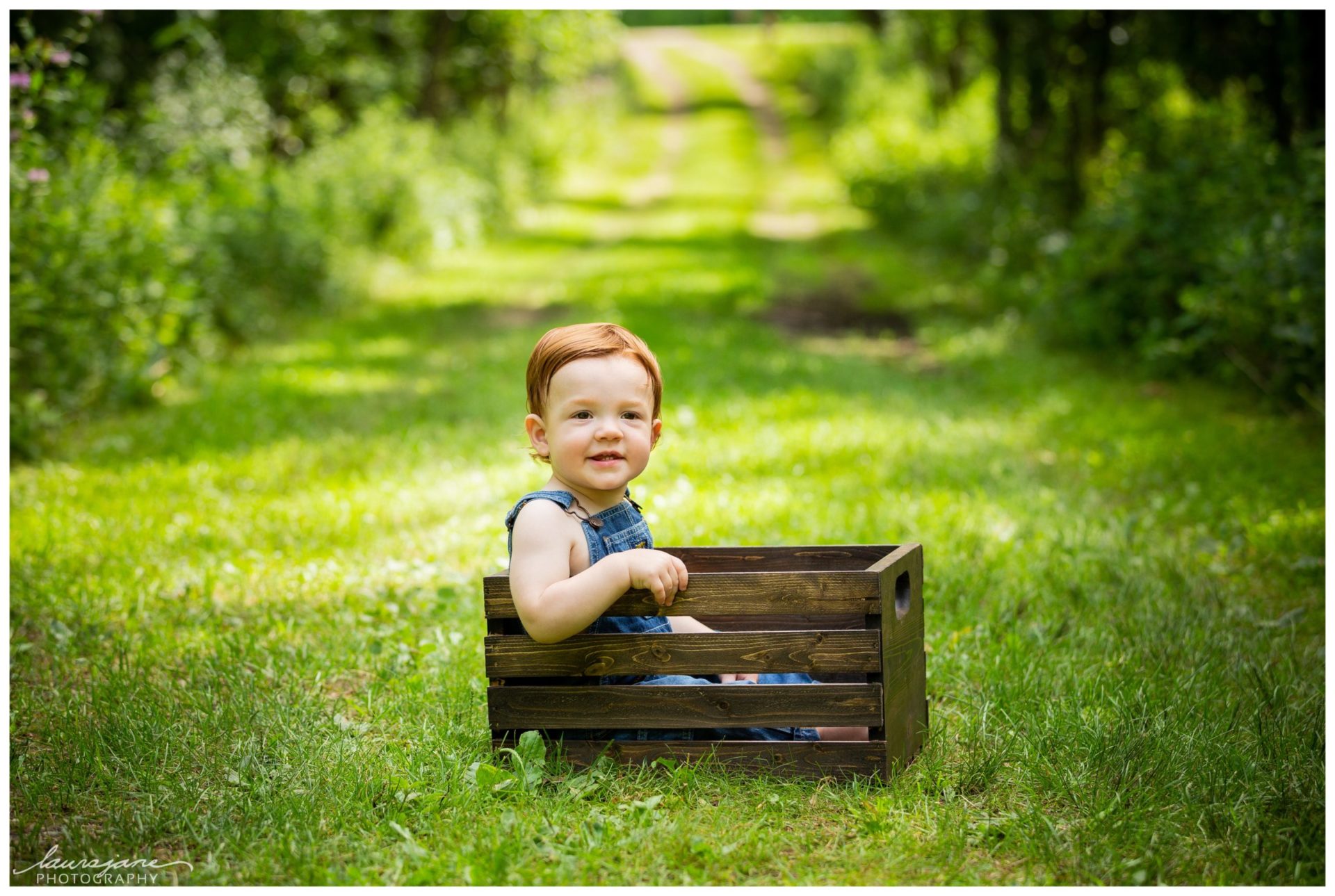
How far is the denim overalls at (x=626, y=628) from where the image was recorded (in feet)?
11.5

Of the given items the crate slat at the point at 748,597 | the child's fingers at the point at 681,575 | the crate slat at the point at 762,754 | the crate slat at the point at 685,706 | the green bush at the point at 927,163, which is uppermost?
the green bush at the point at 927,163

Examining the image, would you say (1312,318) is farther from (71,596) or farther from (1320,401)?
(71,596)

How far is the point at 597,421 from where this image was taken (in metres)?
3.47

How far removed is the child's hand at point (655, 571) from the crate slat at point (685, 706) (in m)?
0.31

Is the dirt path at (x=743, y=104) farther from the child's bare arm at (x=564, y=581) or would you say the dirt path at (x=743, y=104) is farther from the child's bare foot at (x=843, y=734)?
the child's bare arm at (x=564, y=581)

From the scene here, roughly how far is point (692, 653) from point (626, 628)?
10.7 inches

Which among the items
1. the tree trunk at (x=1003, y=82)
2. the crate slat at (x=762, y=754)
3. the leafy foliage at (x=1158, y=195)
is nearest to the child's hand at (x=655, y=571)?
the crate slat at (x=762, y=754)

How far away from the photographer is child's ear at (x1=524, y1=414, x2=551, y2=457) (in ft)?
11.7

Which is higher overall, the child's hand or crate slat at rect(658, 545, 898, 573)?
the child's hand

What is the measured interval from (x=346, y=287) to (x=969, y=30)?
48.9 feet

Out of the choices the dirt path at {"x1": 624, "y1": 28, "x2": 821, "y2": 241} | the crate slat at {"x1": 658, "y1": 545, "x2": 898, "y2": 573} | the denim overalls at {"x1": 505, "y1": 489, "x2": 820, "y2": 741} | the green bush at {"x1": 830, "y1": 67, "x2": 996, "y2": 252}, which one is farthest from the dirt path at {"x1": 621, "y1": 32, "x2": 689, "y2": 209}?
the denim overalls at {"x1": 505, "y1": 489, "x2": 820, "y2": 741}

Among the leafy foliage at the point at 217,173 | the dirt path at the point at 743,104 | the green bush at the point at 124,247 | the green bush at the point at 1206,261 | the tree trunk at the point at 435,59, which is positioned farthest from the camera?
the dirt path at the point at 743,104

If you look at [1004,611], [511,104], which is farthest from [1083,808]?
[511,104]

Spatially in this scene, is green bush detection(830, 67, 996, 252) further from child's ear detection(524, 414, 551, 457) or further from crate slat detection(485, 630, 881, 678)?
crate slat detection(485, 630, 881, 678)
